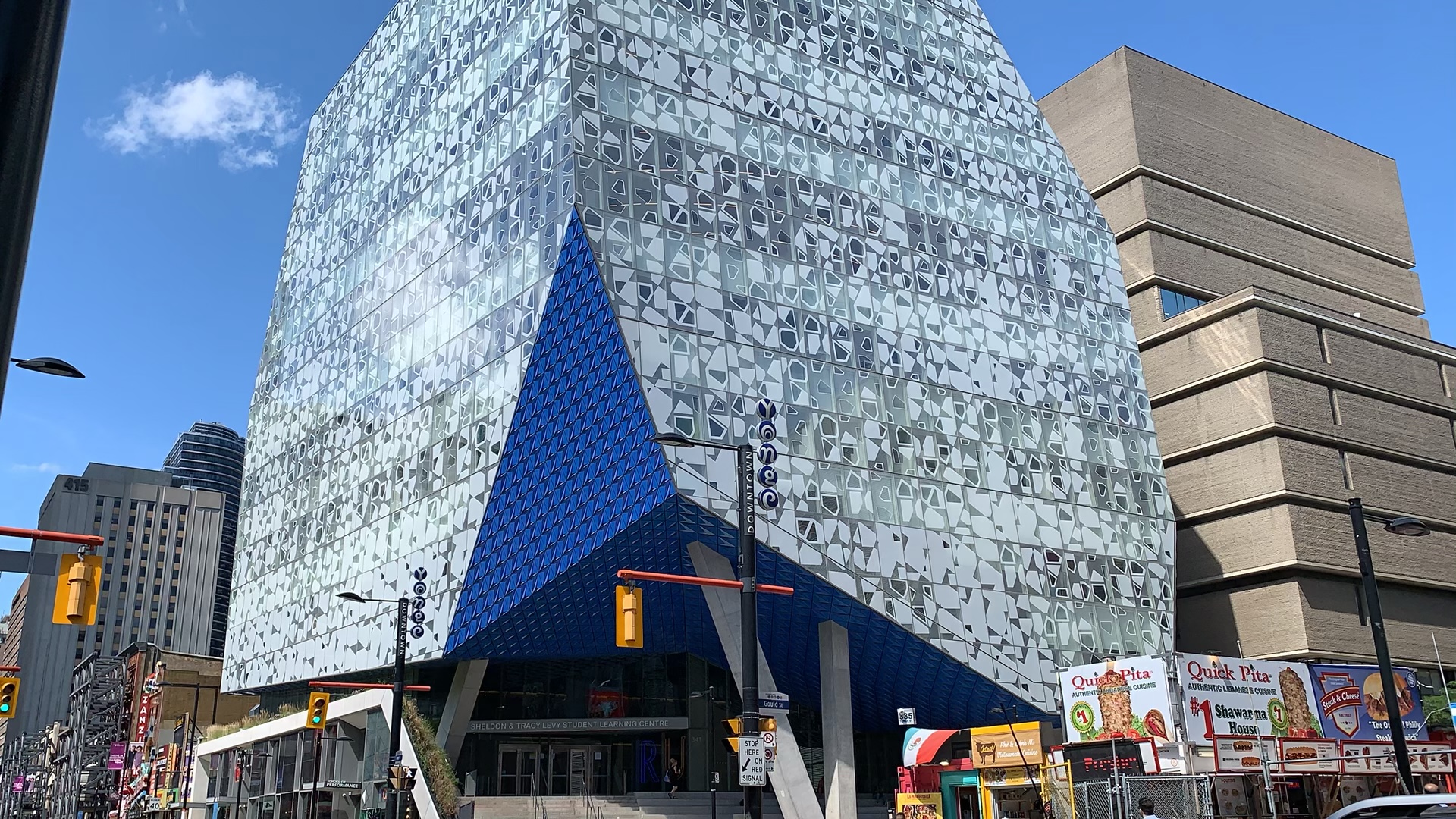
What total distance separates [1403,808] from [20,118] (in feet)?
31.7

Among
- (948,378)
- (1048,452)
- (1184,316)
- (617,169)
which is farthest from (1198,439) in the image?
(617,169)

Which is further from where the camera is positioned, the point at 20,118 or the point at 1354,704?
the point at 1354,704

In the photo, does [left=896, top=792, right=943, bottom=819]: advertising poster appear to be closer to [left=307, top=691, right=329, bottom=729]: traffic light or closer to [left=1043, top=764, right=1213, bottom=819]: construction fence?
[left=1043, top=764, right=1213, bottom=819]: construction fence

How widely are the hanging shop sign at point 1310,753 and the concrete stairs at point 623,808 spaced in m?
19.8

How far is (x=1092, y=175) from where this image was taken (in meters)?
78.6

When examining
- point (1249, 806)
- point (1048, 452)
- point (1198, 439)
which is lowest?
point (1249, 806)

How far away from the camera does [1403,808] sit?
9.06 m

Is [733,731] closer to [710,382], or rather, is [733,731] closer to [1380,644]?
[1380,644]

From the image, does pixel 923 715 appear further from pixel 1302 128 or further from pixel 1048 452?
pixel 1302 128

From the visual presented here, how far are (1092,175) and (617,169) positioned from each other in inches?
1711

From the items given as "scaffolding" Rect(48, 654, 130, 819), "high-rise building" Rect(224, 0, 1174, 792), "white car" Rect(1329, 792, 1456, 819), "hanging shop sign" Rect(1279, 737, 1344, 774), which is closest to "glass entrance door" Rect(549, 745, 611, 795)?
"high-rise building" Rect(224, 0, 1174, 792)

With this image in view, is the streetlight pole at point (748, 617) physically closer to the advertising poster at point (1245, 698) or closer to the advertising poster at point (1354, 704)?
the advertising poster at point (1245, 698)

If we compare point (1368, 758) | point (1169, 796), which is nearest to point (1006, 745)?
point (1169, 796)

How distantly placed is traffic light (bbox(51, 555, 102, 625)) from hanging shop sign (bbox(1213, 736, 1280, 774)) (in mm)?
22210
